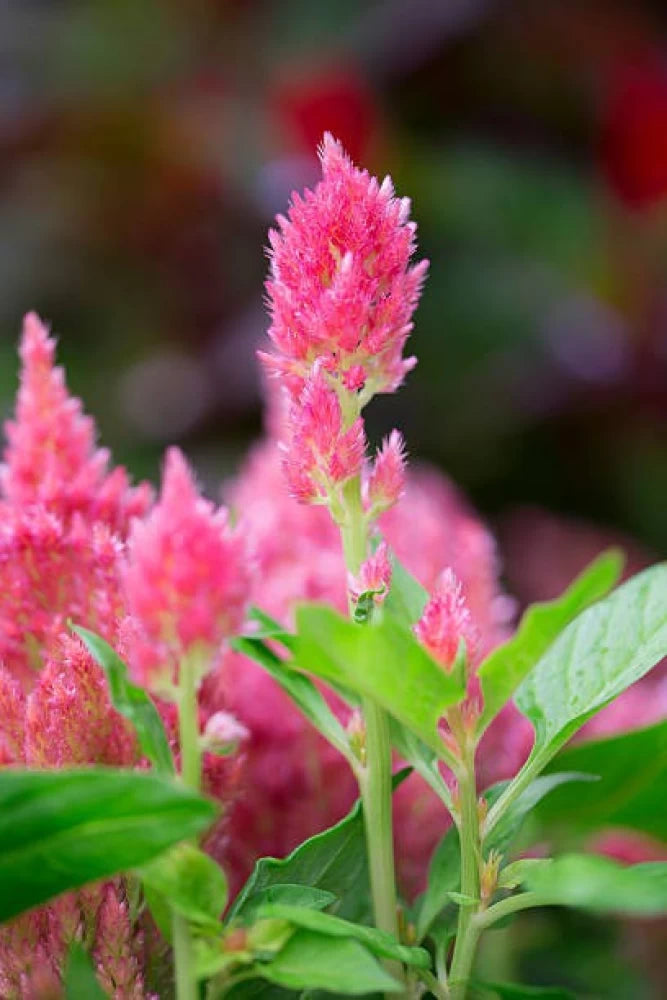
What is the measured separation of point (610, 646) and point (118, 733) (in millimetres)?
153

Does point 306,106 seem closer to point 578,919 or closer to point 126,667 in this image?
point 578,919

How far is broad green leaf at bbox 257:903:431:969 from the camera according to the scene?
32cm

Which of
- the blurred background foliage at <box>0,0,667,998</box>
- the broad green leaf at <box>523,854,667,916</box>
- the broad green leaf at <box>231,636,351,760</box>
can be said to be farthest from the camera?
the blurred background foliage at <box>0,0,667,998</box>

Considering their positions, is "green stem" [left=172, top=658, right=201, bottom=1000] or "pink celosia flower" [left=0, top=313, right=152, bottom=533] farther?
"pink celosia flower" [left=0, top=313, right=152, bottom=533]

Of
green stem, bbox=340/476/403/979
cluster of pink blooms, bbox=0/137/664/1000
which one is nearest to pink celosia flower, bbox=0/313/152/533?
cluster of pink blooms, bbox=0/137/664/1000

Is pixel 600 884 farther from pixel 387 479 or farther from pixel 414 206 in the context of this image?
pixel 414 206

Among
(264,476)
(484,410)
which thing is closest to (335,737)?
(264,476)

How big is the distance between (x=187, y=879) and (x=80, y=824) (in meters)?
0.03

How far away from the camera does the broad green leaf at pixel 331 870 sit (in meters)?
0.36

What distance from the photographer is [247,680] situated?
1.63 ft

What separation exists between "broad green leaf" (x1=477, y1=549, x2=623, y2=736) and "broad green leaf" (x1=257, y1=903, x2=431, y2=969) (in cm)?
6

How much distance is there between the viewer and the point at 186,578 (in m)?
0.30

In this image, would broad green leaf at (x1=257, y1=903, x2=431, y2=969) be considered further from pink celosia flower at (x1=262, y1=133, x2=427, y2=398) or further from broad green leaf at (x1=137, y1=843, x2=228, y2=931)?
pink celosia flower at (x1=262, y1=133, x2=427, y2=398)

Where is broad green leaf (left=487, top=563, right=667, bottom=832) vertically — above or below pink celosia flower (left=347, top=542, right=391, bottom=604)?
below
